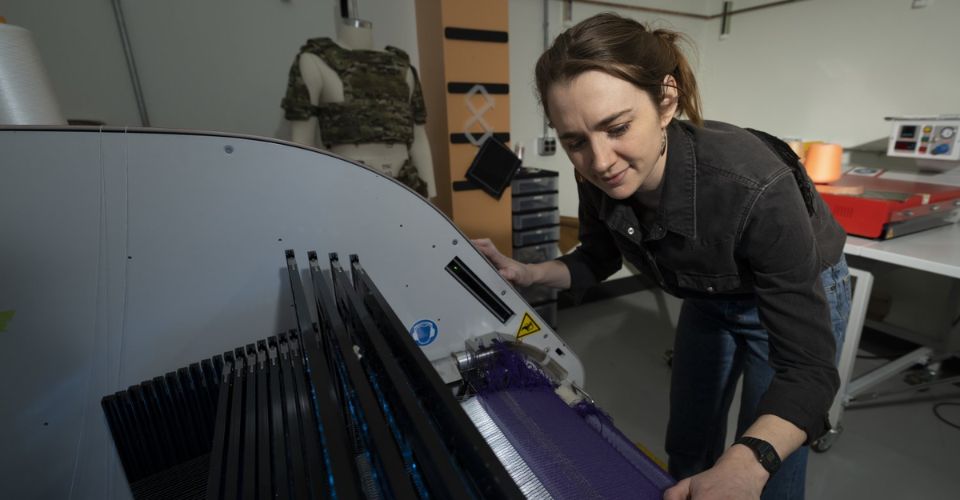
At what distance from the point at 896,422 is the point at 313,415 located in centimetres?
221

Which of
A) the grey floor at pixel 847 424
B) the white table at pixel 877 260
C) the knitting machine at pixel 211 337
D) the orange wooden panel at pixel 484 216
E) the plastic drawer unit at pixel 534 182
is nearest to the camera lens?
the knitting machine at pixel 211 337

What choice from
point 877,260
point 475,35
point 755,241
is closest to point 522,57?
point 475,35

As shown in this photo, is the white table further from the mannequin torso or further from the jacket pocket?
the mannequin torso

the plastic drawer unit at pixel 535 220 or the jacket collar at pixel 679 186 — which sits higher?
the jacket collar at pixel 679 186

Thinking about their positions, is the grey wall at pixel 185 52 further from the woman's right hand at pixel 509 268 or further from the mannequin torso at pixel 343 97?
the woman's right hand at pixel 509 268

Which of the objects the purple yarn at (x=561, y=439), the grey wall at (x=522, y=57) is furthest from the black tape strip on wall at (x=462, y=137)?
the purple yarn at (x=561, y=439)

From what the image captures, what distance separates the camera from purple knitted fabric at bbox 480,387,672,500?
19.9 inches

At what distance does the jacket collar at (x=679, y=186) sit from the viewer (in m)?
0.69

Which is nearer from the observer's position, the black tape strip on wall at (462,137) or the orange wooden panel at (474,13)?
the orange wooden panel at (474,13)

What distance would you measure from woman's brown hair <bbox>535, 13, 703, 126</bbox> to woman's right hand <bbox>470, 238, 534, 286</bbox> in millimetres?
306

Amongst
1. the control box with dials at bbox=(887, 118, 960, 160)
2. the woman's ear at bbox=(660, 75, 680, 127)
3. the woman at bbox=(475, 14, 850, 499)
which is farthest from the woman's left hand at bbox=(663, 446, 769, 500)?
the control box with dials at bbox=(887, 118, 960, 160)

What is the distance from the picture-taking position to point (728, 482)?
48 centimetres

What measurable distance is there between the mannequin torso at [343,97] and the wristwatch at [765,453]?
126 centimetres

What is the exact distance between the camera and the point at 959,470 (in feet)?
4.69
